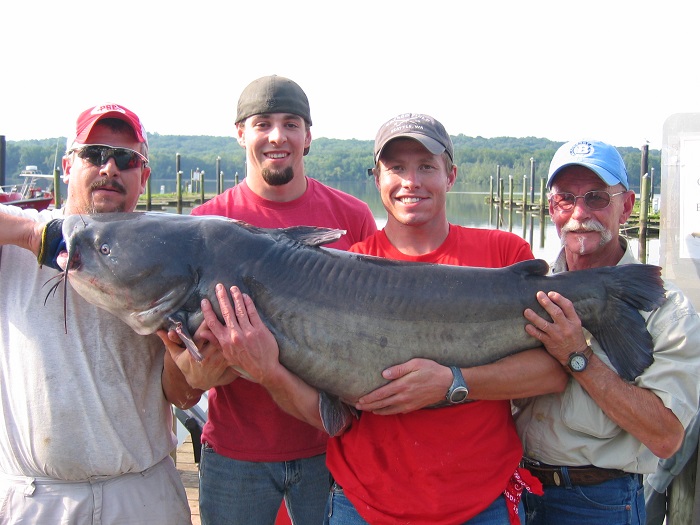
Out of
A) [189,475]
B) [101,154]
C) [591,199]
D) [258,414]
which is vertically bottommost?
[189,475]

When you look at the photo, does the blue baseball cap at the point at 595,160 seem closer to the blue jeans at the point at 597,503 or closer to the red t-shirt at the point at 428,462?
the red t-shirt at the point at 428,462

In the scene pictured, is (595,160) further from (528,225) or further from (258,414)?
(528,225)

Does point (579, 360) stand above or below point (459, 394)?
above

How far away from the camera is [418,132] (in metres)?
3.17

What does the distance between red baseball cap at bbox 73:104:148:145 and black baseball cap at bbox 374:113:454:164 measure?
4.27 ft

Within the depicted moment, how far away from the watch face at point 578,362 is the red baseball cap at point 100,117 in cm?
248

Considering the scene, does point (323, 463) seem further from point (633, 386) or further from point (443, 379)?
point (633, 386)

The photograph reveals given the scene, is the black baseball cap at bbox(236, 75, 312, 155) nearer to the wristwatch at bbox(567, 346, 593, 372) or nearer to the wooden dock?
the wristwatch at bbox(567, 346, 593, 372)

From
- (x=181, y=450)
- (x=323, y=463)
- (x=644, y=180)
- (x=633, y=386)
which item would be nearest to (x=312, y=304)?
(x=323, y=463)

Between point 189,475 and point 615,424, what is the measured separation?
4071 mm

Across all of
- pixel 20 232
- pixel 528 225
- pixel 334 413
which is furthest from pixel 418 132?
pixel 528 225

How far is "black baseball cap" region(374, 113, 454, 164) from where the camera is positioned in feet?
10.4

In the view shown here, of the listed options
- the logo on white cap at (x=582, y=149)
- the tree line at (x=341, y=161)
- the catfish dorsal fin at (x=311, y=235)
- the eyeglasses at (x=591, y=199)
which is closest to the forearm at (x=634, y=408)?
the eyeglasses at (x=591, y=199)

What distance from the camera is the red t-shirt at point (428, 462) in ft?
9.28
